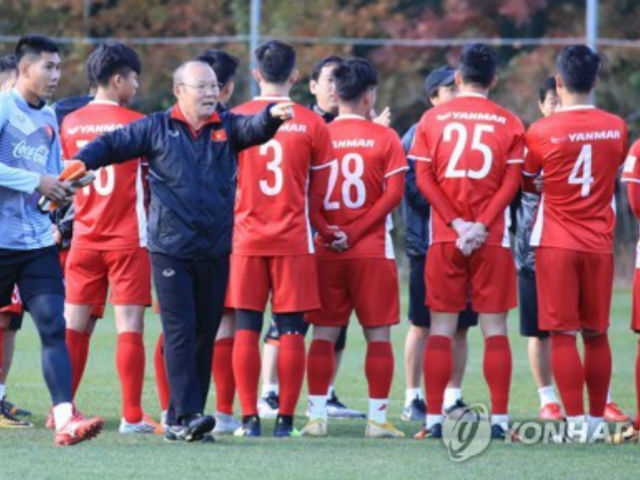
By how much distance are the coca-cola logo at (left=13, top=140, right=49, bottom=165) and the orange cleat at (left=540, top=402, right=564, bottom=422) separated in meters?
3.96

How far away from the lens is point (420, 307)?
11.2 metres

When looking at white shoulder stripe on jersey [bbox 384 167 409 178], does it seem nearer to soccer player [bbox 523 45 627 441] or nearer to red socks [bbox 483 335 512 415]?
soccer player [bbox 523 45 627 441]

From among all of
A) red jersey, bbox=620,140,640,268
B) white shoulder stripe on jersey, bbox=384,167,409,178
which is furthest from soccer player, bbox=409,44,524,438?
red jersey, bbox=620,140,640,268

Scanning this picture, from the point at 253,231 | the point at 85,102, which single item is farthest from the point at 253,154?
the point at 85,102

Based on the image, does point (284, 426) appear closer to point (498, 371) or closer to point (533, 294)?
point (498, 371)

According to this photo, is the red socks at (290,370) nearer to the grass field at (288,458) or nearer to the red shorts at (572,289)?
the grass field at (288,458)

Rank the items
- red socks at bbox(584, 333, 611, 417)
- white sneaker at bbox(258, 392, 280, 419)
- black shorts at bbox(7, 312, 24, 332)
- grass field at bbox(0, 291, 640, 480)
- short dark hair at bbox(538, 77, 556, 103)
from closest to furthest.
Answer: grass field at bbox(0, 291, 640, 480)
red socks at bbox(584, 333, 611, 417)
black shorts at bbox(7, 312, 24, 332)
white sneaker at bbox(258, 392, 280, 419)
short dark hair at bbox(538, 77, 556, 103)

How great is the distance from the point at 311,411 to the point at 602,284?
182 centimetres

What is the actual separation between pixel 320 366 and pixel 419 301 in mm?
1654

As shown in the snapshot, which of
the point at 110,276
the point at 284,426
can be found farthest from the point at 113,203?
the point at 284,426

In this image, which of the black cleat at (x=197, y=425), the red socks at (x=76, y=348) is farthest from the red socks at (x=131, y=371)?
the black cleat at (x=197, y=425)

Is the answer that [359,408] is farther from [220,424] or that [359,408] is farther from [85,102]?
[85,102]

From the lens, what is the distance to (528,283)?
11125 mm

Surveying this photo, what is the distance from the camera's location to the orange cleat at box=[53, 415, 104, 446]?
7.89m
